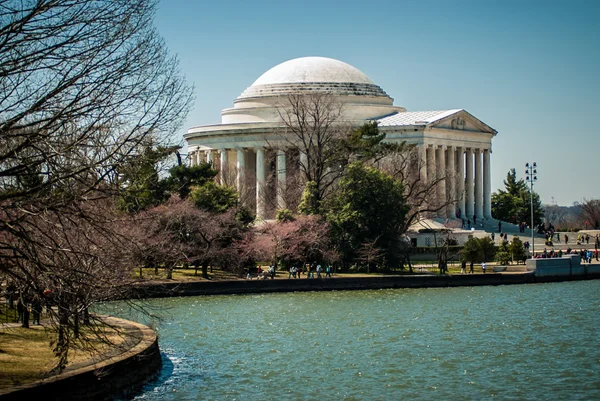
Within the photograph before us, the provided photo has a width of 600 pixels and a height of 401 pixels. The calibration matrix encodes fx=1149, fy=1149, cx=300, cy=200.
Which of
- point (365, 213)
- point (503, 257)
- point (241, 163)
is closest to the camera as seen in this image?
point (365, 213)

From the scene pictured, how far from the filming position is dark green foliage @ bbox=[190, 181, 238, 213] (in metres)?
70.8

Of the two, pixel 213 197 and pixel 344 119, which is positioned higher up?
pixel 344 119

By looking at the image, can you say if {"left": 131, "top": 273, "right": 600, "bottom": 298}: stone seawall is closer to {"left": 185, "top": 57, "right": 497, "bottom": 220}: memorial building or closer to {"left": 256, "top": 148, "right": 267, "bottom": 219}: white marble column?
{"left": 256, "top": 148, "right": 267, "bottom": 219}: white marble column

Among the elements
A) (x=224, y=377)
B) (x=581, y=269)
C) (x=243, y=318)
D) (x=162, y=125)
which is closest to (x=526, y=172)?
(x=581, y=269)

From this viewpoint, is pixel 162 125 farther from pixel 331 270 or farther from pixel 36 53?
pixel 331 270

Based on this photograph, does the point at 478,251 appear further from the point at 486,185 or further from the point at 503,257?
the point at 486,185

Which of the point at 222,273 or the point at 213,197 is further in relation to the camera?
the point at 213,197

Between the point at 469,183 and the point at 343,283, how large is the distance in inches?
2020

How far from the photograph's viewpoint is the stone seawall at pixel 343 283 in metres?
59.7

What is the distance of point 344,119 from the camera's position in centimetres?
10769

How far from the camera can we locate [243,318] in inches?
1916

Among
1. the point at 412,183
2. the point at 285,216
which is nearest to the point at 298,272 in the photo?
the point at 285,216

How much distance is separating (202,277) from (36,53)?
1694 inches

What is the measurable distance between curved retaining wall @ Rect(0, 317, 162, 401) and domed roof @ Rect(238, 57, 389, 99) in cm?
8368
